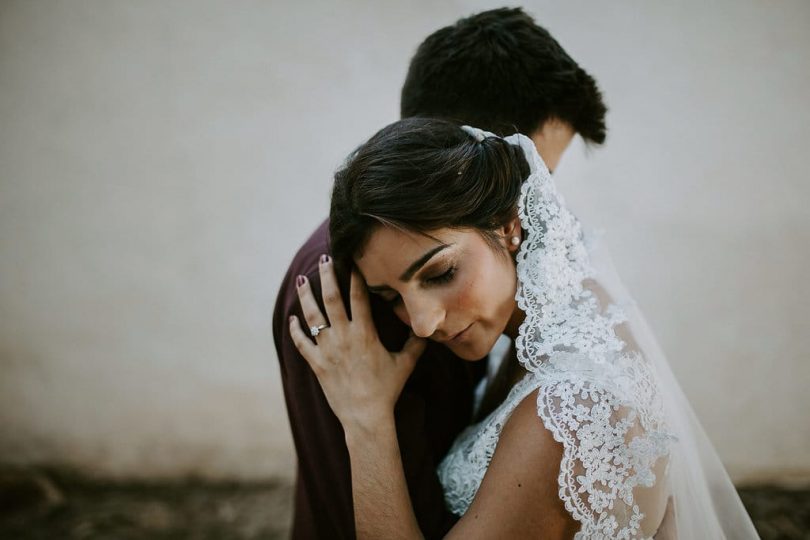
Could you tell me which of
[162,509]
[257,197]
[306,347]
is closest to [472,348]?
[306,347]

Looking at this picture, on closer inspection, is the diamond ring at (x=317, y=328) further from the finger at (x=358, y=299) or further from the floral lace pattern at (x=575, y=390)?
the floral lace pattern at (x=575, y=390)

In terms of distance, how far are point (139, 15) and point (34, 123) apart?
0.80 m

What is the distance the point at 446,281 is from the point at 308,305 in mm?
349

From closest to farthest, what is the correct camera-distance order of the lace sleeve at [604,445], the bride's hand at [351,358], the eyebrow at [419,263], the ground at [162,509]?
the lace sleeve at [604,445] < the eyebrow at [419,263] < the bride's hand at [351,358] < the ground at [162,509]

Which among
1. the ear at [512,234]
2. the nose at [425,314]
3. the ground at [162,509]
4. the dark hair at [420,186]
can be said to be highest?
the dark hair at [420,186]

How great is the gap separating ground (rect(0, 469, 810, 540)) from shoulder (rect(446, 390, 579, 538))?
2.20 meters

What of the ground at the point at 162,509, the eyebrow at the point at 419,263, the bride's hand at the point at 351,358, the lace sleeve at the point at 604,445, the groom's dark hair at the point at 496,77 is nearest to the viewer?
the lace sleeve at the point at 604,445

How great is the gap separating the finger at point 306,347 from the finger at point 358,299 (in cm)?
12

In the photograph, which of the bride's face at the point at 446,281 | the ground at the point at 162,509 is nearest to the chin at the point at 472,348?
the bride's face at the point at 446,281

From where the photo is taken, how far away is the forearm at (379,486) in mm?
1313

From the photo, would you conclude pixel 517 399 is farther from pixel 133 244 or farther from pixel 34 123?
pixel 34 123

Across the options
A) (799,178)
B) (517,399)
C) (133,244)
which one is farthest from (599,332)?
(133,244)

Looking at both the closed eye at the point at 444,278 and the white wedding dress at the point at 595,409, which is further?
the closed eye at the point at 444,278

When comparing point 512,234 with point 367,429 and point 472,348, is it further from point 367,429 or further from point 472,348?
point 367,429
